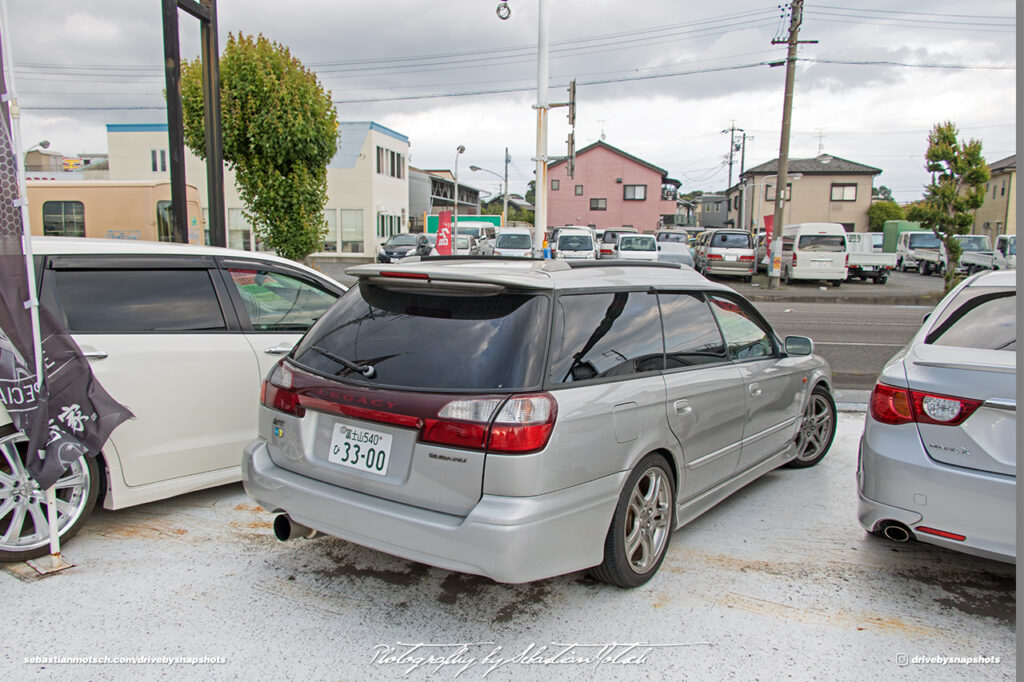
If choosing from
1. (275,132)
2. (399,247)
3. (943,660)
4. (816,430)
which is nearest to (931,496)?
(943,660)

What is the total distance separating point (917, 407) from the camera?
3240 mm

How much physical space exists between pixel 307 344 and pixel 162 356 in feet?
3.45

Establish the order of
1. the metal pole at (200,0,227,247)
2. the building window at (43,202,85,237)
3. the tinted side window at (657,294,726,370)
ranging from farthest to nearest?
the building window at (43,202,85,237), the metal pole at (200,0,227,247), the tinted side window at (657,294,726,370)

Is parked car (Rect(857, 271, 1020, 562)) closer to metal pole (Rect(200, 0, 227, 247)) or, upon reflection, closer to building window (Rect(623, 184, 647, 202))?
metal pole (Rect(200, 0, 227, 247))

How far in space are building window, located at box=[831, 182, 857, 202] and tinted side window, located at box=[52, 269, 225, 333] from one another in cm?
5786

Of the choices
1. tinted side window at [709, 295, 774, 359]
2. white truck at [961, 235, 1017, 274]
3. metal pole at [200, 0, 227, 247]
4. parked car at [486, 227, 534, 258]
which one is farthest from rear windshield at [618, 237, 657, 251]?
tinted side window at [709, 295, 774, 359]

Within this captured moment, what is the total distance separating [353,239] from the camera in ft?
130

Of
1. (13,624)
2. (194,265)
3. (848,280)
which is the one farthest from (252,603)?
(848,280)

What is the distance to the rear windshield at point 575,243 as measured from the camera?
25547 mm

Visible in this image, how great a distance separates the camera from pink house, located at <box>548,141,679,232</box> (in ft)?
194

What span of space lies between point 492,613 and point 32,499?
2352 mm

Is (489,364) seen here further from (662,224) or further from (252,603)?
(662,224)

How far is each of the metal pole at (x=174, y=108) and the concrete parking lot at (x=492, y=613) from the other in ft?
15.6

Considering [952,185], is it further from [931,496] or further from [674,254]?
[931,496]
